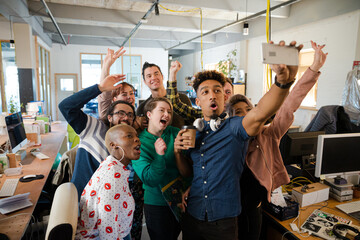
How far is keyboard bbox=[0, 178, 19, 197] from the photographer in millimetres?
2143

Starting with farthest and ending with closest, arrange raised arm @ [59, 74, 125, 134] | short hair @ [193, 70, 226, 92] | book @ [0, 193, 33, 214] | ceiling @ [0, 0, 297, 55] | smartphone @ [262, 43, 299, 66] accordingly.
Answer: ceiling @ [0, 0, 297, 55], book @ [0, 193, 33, 214], raised arm @ [59, 74, 125, 134], short hair @ [193, 70, 226, 92], smartphone @ [262, 43, 299, 66]

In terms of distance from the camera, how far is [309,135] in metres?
2.45

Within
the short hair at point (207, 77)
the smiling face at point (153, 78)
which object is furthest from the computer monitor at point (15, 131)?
the short hair at point (207, 77)

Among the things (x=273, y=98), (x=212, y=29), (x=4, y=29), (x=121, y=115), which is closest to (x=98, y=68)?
(x=4, y=29)

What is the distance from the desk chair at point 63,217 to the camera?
3.75 feet

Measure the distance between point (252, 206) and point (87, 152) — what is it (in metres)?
1.22

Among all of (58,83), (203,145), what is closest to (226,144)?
(203,145)

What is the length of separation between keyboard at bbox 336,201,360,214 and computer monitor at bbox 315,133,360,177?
254mm

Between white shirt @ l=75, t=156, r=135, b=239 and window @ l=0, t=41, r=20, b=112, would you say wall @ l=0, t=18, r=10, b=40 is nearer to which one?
window @ l=0, t=41, r=20, b=112

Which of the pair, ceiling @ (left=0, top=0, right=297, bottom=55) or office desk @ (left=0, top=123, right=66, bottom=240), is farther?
ceiling @ (left=0, top=0, right=297, bottom=55)

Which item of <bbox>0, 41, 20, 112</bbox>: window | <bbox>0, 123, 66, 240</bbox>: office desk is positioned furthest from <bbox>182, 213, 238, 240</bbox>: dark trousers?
<bbox>0, 41, 20, 112</bbox>: window

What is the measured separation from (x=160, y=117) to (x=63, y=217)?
844 mm

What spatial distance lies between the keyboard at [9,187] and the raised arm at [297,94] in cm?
226

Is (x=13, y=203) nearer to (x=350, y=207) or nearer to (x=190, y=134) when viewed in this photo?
(x=190, y=134)
